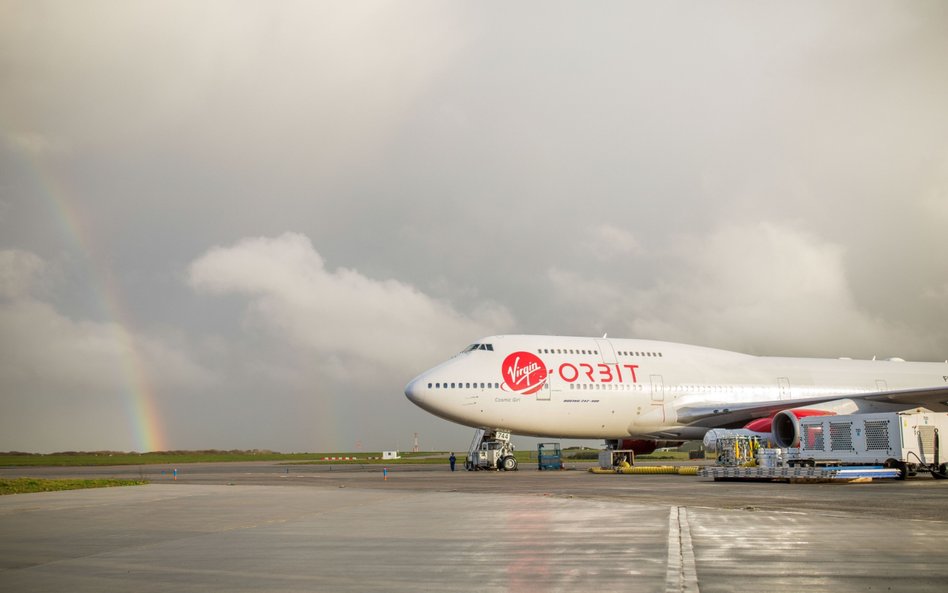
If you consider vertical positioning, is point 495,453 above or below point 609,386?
below

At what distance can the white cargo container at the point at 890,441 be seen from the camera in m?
24.9

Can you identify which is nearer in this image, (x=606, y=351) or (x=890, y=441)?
(x=890, y=441)

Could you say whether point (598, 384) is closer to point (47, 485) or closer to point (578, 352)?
point (578, 352)

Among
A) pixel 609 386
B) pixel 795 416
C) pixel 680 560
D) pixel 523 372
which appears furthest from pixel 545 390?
pixel 680 560

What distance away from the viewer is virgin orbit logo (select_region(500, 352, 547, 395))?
1355 inches

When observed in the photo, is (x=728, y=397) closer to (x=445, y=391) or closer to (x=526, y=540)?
(x=445, y=391)

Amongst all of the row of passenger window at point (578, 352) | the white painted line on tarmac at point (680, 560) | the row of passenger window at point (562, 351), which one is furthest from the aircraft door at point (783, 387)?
the white painted line on tarmac at point (680, 560)

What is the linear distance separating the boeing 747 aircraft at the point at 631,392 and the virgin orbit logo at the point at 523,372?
41mm

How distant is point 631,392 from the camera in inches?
1437

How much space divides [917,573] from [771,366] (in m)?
36.3

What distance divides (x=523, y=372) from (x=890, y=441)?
46.3ft

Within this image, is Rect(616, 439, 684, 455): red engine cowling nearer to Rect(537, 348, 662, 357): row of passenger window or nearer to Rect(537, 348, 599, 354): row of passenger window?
Rect(537, 348, 662, 357): row of passenger window

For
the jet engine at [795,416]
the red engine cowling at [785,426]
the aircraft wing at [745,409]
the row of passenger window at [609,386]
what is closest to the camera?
the jet engine at [795,416]

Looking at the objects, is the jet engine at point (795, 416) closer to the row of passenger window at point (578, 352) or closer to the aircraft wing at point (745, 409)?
the aircraft wing at point (745, 409)
